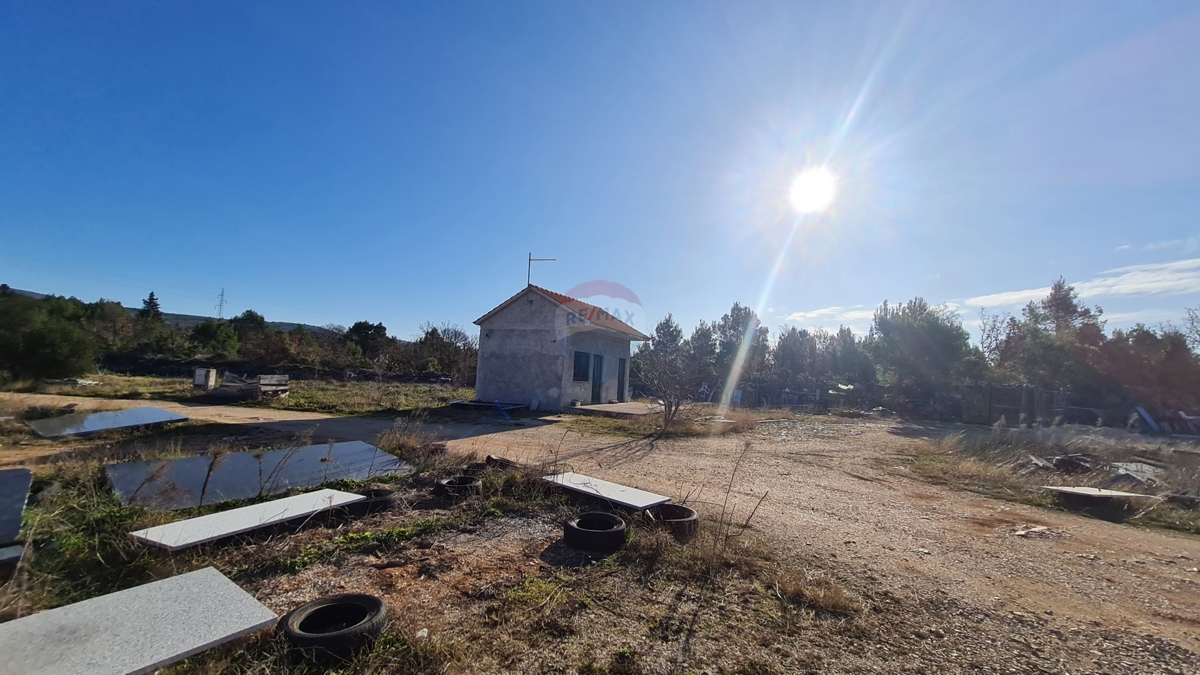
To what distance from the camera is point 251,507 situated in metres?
4.36

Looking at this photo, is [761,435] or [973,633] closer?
[973,633]

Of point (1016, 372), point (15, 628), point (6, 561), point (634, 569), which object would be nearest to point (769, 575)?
point (634, 569)

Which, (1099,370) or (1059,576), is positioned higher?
(1099,370)

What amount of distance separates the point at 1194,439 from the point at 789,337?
2796cm

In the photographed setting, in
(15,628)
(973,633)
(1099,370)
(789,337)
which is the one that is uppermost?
(789,337)

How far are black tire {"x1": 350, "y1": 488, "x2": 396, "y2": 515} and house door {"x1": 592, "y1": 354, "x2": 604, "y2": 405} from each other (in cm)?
1310

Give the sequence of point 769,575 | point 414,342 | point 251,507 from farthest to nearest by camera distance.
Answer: point 414,342 < point 251,507 < point 769,575

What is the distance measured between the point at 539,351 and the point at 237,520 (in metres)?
12.4

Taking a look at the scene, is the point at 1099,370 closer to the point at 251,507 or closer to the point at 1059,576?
the point at 1059,576

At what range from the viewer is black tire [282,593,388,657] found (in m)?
2.42

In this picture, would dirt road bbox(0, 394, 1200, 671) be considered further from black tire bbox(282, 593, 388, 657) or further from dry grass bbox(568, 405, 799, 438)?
black tire bbox(282, 593, 388, 657)

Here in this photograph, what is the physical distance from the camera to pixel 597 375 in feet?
60.6

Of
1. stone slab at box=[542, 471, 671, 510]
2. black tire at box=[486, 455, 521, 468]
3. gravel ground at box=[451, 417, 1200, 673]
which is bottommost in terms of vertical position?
gravel ground at box=[451, 417, 1200, 673]

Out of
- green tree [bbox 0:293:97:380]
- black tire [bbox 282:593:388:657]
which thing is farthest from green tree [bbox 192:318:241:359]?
black tire [bbox 282:593:388:657]
